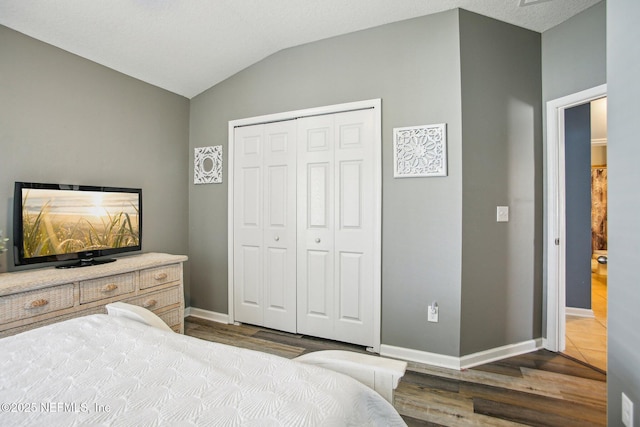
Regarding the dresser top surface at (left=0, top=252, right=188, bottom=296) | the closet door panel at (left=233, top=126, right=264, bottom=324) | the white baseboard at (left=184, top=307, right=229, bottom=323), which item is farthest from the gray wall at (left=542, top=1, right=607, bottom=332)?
the dresser top surface at (left=0, top=252, right=188, bottom=296)

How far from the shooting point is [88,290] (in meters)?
2.10

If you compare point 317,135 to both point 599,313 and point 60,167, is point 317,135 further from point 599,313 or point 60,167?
point 599,313

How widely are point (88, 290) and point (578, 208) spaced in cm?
464

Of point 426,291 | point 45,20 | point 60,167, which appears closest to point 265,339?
point 426,291

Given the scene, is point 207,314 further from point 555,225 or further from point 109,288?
point 555,225

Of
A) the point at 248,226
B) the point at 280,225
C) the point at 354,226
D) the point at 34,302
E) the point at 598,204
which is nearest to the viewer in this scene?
the point at 34,302

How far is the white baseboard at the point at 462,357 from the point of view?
232 cm

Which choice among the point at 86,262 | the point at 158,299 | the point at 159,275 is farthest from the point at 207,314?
the point at 86,262

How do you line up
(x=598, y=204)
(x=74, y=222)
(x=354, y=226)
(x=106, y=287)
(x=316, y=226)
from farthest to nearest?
(x=598, y=204) < (x=316, y=226) < (x=354, y=226) < (x=74, y=222) < (x=106, y=287)

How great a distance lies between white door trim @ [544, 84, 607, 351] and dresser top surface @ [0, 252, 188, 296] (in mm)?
3248

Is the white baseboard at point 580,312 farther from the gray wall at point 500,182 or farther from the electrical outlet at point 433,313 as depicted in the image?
the electrical outlet at point 433,313

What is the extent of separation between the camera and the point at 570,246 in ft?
11.0

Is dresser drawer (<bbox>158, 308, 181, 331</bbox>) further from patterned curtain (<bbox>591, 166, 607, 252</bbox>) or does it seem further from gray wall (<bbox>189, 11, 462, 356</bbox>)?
patterned curtain (<bbox>591, 166, 607, 252</bbox>)

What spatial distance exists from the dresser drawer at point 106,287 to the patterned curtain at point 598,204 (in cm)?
694
